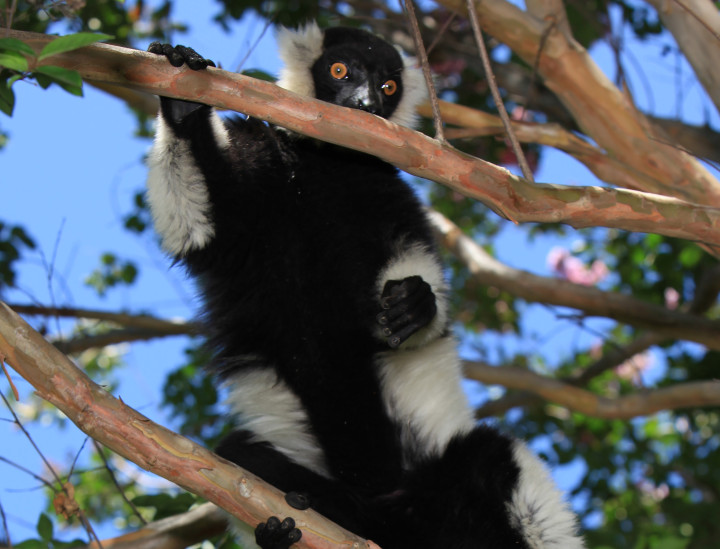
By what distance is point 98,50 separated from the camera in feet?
7.66

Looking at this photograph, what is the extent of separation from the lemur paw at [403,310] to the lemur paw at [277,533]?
0.82 m

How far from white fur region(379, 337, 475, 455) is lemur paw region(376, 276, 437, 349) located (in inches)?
13.6

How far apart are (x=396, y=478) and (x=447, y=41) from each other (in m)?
3.17

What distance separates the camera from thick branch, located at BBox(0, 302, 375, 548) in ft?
7.27

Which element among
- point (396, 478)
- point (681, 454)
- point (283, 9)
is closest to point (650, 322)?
point (681, 454)

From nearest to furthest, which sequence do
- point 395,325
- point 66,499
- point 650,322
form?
1. point 66,499
2. point 395,325
3. point 650,322

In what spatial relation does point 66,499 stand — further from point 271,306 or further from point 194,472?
point 271,306

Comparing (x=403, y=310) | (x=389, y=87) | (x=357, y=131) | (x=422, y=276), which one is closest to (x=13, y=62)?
(x=357, y=131)

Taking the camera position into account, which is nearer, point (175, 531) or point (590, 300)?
point (175, 531)

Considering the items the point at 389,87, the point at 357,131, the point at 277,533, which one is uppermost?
the point at 389,87

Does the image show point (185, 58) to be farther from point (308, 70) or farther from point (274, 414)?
point (308, 70)

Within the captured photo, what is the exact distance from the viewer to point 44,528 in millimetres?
2875

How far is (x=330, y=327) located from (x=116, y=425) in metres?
1.20

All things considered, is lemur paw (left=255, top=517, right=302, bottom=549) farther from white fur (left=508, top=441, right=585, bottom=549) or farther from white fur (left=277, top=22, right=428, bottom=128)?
white fur (left=277, top=22, right=428, bottom=128)
